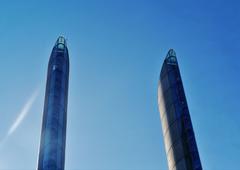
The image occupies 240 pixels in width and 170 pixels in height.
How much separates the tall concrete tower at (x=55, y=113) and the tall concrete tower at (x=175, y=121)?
12.9 m

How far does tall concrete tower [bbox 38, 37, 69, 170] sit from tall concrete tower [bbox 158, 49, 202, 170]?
1289 cm

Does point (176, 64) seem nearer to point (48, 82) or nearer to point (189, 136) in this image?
point (189, 136)

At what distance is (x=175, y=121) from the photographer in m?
42.2

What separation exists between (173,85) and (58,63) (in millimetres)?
16164

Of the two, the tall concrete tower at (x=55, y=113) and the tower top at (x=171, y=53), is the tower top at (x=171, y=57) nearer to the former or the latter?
the tower top at (x=171, y=53)

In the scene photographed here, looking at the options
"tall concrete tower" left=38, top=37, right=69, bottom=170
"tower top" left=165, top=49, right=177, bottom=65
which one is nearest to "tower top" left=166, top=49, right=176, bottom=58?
"tower top" left=165, top=49, right=177, bottom=65

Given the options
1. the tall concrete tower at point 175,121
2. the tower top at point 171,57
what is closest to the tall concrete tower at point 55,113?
the tall concrete tower at point 175,121

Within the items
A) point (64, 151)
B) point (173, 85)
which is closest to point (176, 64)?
point (173, 85)

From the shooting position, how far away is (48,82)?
1865 inches

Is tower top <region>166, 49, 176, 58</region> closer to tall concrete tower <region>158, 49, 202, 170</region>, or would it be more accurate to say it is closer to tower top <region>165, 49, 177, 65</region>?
tower top <region>165, 49, 177, 65</region>

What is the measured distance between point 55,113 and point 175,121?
48.4 ft

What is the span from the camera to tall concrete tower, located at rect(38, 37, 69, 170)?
3825cm

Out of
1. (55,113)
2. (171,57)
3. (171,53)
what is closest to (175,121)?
(171,57)

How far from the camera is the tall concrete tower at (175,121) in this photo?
38.2m
